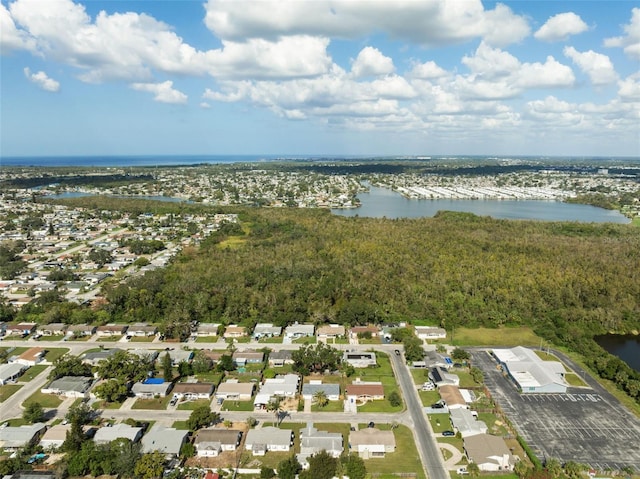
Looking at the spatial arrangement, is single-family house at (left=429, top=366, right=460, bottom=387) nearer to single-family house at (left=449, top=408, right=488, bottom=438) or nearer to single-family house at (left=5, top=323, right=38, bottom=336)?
single-family house at (left=449, top=408, right=488, bottom=438)

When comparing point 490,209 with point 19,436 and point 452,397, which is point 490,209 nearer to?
point 452,397

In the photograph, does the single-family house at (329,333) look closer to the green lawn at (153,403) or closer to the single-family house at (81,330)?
the green lawn at (153,403)

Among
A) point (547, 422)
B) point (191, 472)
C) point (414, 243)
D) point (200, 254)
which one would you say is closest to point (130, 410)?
point (191, 472)

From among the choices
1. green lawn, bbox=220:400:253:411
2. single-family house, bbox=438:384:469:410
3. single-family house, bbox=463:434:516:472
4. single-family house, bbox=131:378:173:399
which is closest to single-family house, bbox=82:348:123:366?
single-family house, bbox=131:378:173:399

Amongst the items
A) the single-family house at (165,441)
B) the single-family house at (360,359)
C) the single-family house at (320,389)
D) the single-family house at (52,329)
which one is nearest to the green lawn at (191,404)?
the single-family house at (165,441)

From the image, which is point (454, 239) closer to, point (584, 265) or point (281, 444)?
point (584, 265)

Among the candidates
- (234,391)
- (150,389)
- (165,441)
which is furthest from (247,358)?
(165,441)

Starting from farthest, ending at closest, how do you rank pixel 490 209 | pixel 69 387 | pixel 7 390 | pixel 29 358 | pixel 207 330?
pixel 490 209 → pixel 207 330 → pixel 29 358 → pixel 7 390 → pixel 69 387
